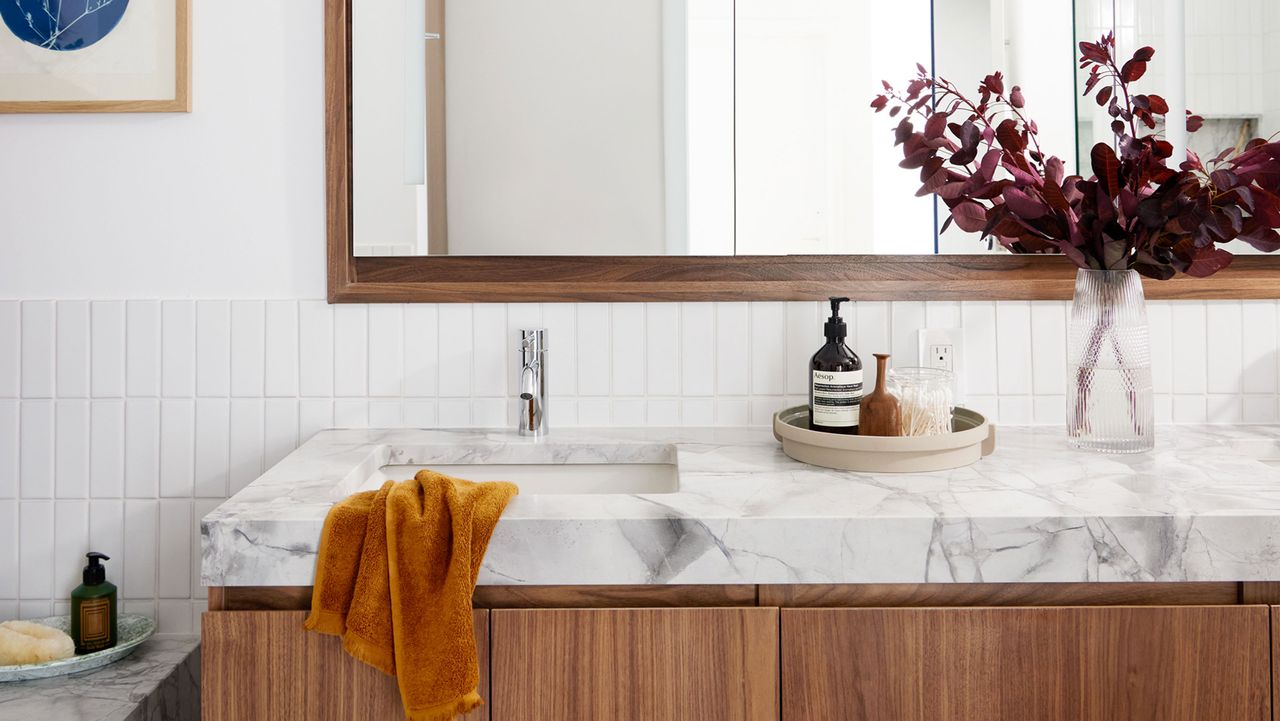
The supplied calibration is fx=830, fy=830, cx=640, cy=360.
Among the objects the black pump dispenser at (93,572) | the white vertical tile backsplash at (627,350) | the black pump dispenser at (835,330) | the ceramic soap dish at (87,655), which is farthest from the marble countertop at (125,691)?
the black pump dispenser at (835,330)

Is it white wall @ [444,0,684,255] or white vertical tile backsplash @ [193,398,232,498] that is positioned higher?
white wall @ [444,0,684,255]

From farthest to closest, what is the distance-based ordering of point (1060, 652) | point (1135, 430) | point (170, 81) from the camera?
point (170, 81) → point (1135, 430) → point (1060, 652)

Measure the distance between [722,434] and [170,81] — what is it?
1.09 m

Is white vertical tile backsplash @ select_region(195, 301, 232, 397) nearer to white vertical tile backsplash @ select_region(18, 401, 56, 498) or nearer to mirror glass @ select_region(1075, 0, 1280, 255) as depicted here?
white vertical tile backsplash @ select_region(18, 401, 56, 498)

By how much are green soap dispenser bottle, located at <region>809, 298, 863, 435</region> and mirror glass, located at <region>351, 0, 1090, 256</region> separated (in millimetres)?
271

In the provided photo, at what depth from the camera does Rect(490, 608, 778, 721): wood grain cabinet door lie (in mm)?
907

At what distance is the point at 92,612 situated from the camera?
127 centimetres

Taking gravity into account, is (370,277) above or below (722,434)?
above

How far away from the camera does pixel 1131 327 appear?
1.22m

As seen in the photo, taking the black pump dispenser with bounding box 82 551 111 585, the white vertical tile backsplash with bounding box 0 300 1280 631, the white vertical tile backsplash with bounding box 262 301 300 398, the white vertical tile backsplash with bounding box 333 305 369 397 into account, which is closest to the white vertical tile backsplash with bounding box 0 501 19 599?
the white vertical tile backsplash with bounding box 0 300 1280 631

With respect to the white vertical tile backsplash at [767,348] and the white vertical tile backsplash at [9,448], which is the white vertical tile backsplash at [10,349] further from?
the white vertical tile backsplash at [767,348]

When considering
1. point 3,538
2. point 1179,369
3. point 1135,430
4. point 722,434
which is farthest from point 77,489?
point 1179,369

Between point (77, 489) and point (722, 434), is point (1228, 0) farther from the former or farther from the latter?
point (77, 489)

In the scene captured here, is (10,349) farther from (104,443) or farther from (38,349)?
(104,443)
